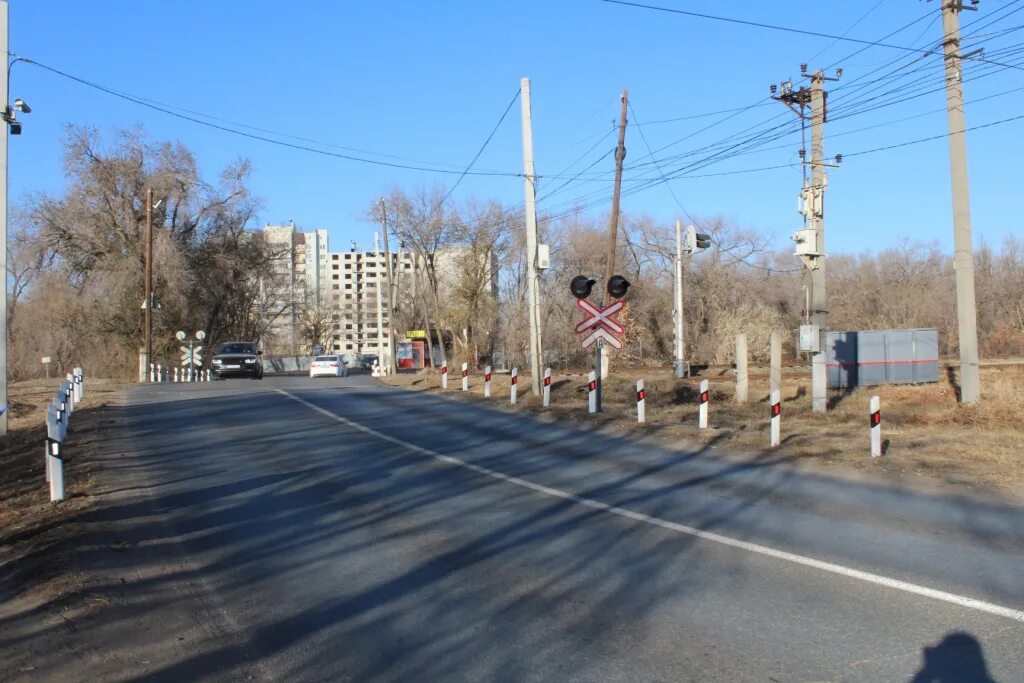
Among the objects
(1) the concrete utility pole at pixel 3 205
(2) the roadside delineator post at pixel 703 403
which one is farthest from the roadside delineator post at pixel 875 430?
(1) the concrete utility pole at pixel 3 205

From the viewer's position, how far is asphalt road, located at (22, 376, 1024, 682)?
530 centimetres

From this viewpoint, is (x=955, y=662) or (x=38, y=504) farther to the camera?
(x=38, y=504)

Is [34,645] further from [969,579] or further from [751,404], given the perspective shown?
[751,404]

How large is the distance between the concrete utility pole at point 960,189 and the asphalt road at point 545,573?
37.9ft

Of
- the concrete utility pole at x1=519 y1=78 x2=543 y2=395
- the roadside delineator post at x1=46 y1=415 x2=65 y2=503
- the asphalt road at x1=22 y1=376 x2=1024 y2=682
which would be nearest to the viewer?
the asphalt road at x1=22 y1=376 x2=1024 y2=682

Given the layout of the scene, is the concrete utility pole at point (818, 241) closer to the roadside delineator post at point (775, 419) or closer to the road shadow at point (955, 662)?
the roadside delineator post at point (775, 419)

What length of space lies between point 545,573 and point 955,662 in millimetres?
3099

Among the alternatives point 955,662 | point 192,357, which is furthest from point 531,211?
point 192,357

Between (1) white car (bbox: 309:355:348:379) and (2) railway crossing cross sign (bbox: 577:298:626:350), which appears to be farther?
(1) white car (bbox: 309:355:348:379)

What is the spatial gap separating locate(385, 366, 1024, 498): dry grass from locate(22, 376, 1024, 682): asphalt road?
2.05 meters

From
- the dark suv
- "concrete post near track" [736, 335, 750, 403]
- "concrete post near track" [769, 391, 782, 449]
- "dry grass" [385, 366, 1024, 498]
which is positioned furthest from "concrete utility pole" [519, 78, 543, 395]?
the dark suv

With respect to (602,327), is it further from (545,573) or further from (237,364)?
(237,364)

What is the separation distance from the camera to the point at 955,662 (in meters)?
5.12

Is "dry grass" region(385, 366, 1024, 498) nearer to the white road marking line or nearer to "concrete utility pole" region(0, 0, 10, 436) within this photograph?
the white road marking line
